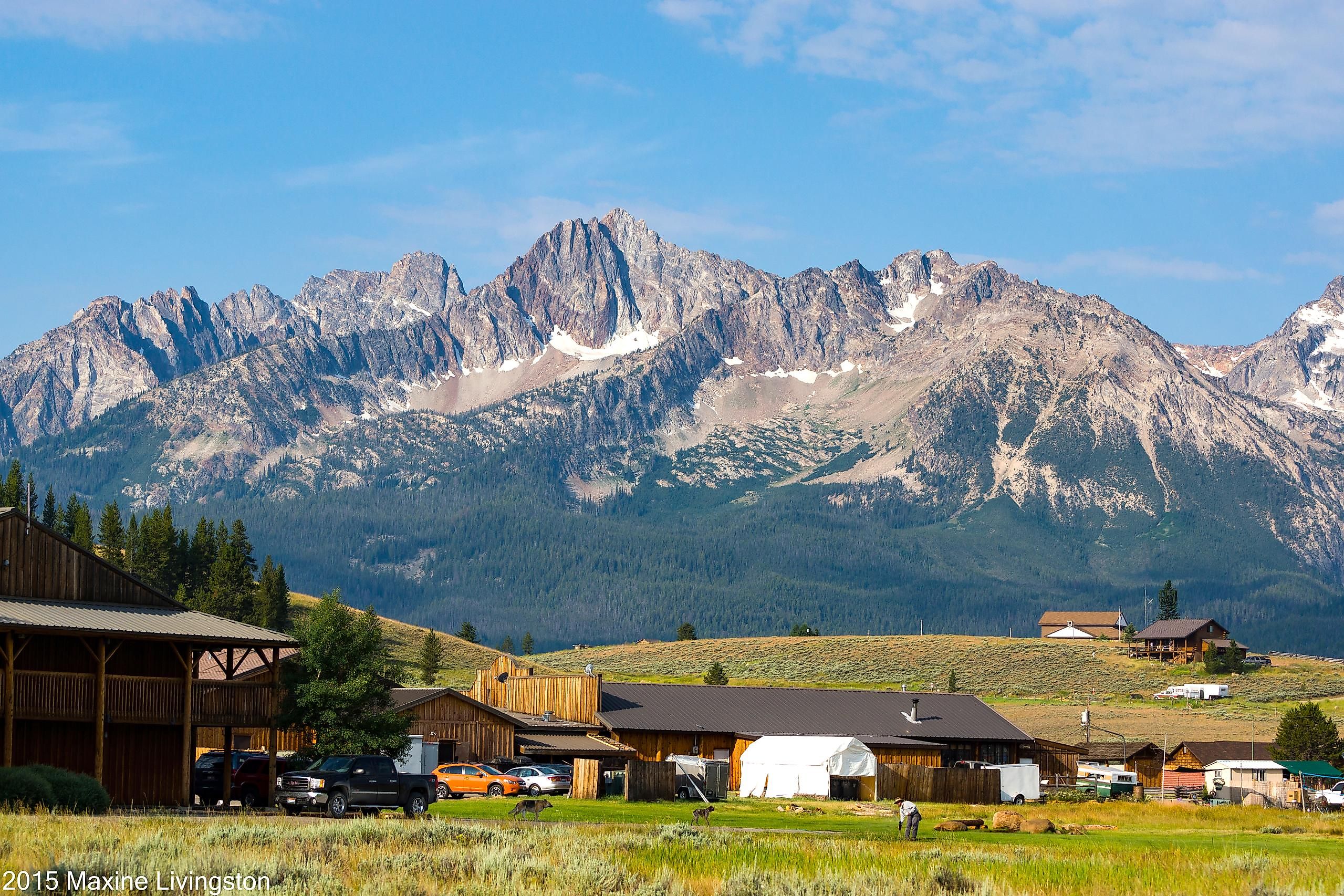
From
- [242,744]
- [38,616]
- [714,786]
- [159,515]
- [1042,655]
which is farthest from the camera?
[1042,655]

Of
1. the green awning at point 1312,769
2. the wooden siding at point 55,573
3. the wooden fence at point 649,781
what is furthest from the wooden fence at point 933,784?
the wooden siding at point 55,573

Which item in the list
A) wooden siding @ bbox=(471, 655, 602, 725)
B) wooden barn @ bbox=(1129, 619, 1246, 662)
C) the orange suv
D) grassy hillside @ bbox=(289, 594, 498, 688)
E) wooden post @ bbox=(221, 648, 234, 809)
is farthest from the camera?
wooden barn @ bbox=(1129, 619, 1246, 662)

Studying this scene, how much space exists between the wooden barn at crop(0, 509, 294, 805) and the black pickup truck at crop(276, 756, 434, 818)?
4489 millimetres

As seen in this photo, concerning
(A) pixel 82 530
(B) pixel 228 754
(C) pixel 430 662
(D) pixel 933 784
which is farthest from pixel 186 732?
(A) pixel 82 530

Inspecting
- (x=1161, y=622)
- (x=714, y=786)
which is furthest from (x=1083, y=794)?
(x=1161, y=622)

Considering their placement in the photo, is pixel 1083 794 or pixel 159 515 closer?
pixel 1083 794

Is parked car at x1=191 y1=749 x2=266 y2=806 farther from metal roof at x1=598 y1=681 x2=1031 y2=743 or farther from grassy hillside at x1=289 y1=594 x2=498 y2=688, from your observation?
grassy hillside at x1=289 y1=594 x2=498 y2=688

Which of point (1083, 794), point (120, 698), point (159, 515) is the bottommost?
point (1083, 794)

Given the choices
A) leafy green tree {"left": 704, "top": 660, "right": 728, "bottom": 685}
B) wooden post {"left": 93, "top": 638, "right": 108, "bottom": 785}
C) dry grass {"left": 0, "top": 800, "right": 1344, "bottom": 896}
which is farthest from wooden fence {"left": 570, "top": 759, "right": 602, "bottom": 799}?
leafy green tree {"left": 704, "top": 660, "right": 728, "bottom": 685}

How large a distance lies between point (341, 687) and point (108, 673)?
824 cm

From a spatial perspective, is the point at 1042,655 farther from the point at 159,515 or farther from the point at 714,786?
the point at 714,786

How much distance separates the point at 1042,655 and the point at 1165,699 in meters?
29.7

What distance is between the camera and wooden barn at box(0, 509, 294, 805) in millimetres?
40219

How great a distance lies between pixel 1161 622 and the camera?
174m
